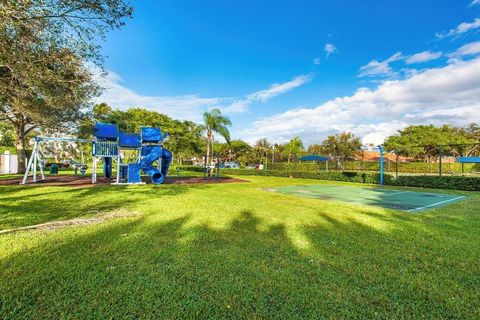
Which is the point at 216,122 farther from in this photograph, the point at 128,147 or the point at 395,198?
the point at 395,198

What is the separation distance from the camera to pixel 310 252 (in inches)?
149

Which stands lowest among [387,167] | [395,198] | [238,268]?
[395,198]

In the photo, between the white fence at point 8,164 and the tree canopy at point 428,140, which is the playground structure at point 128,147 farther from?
the tree canopy at point 428,140

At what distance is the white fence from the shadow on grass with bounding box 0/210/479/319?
2163 centimetres

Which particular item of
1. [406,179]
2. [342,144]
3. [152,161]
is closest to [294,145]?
[342,144]

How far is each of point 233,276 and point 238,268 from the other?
0.23m

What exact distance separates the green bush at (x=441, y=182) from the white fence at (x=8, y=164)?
2822cm

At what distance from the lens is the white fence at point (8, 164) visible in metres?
19.8

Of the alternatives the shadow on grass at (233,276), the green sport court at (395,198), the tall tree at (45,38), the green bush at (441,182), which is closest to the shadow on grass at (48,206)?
the shadow on grass at (233,276)

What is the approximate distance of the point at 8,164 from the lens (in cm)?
1998

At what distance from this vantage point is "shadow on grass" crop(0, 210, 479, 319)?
7.61 ft

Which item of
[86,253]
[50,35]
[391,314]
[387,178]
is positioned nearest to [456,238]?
[391,314]

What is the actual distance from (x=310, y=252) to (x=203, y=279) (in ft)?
5.64

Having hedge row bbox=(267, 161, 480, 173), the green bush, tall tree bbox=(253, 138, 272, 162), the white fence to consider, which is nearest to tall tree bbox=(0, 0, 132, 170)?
the white fence
